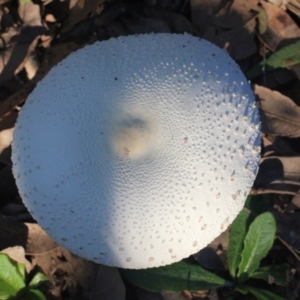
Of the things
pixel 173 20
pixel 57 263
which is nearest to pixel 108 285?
pixel 57 263

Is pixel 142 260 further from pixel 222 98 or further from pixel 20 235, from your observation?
pixel 20 235

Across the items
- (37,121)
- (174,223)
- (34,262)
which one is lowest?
(34,262)

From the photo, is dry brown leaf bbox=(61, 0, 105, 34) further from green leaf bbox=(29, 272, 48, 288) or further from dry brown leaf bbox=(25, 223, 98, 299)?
green leaf bbox=(29, 272, 48, 288)

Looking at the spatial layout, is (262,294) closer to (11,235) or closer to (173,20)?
(11,235)

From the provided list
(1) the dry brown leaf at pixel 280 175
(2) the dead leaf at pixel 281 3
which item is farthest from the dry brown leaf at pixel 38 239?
(2) the dead leaf at pixel 281 3

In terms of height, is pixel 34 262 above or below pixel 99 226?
below

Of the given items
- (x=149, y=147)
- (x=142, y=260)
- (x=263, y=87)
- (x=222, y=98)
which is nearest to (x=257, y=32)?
(x=263, y=87)

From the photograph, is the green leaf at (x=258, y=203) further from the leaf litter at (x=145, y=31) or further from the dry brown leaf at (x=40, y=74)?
the dry brown leaf at (x=40, y=74)
